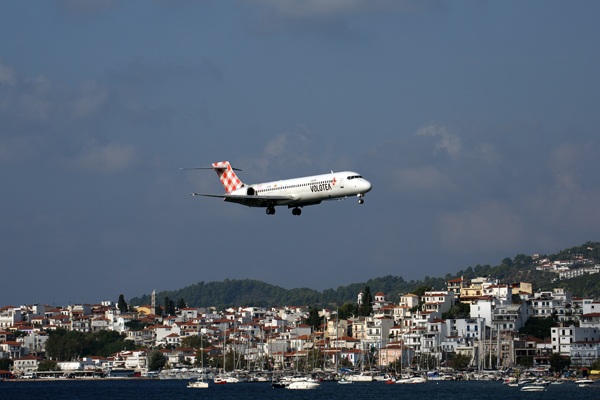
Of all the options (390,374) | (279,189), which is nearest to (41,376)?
(390,374)

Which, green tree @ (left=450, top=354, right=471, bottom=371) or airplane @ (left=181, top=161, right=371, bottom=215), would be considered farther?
green tree @ (left=450, top=354, right=471, bottom=371)

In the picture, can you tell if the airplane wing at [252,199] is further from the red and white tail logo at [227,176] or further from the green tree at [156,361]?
the green tree at [156,361]

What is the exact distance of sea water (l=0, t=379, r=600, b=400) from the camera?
11812 centimetres

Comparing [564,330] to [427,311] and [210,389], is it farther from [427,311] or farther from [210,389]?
[210,389]

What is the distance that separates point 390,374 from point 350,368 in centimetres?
1538

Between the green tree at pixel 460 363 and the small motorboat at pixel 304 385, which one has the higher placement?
the green tree at pixel 460 363

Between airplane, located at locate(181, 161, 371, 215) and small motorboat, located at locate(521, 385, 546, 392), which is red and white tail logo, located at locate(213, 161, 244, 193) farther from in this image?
small motorboat, located at locate(521, 385, 546, 392)

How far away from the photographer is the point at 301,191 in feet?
220

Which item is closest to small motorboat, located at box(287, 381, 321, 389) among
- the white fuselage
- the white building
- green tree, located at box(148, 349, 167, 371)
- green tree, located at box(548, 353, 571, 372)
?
green tree, located at box(548, 353, 571, 372)

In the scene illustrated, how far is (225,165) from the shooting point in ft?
273

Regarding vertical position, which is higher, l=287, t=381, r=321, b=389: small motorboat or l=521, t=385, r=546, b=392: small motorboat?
l=521, t=385, r=546, b=392: small motorboat

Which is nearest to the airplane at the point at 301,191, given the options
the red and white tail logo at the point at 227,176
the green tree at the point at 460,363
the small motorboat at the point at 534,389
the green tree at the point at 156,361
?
the red and white tail logo at the point at 227,176

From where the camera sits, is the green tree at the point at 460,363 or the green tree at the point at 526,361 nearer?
the green tree at the point at 526,361

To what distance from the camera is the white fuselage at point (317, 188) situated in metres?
64.6
